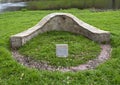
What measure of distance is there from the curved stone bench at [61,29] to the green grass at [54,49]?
0.47 ft

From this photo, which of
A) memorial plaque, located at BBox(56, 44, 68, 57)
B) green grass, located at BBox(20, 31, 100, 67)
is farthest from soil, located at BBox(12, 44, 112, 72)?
memorial plaque, located at BBox(56, 44, 68, 57)

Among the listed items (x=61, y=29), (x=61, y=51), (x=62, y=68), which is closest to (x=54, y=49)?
(x=61, y=51)

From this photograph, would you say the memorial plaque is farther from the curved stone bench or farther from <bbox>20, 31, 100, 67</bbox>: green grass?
the curved stone bench

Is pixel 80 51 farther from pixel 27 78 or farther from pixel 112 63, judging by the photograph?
pixel 27 78

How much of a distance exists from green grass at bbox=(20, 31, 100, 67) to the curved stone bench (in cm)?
14

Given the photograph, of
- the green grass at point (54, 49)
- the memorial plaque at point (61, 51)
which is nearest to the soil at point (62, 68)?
the green grass at point (54, 49)

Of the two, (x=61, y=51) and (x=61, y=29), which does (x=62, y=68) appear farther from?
(x=61, y=29)

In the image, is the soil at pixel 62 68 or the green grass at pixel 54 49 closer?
the soil at pixel 62 68

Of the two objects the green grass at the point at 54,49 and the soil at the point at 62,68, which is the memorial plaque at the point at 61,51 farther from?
the soil at the point at 62,68

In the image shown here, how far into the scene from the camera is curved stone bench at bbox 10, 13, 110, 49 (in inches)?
298

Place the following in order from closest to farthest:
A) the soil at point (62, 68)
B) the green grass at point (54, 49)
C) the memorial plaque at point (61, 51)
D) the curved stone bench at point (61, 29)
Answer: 1. the soil at point (62, 68)
2. the memorial plaque at point (61, 51)
3. the green grass at point (54, 49)
4. the curved stone bench at point (61, 29)

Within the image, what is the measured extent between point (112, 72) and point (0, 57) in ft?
8.33

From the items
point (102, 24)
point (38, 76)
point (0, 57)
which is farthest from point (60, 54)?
point (102, 24)

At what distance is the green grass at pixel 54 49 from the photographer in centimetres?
668
